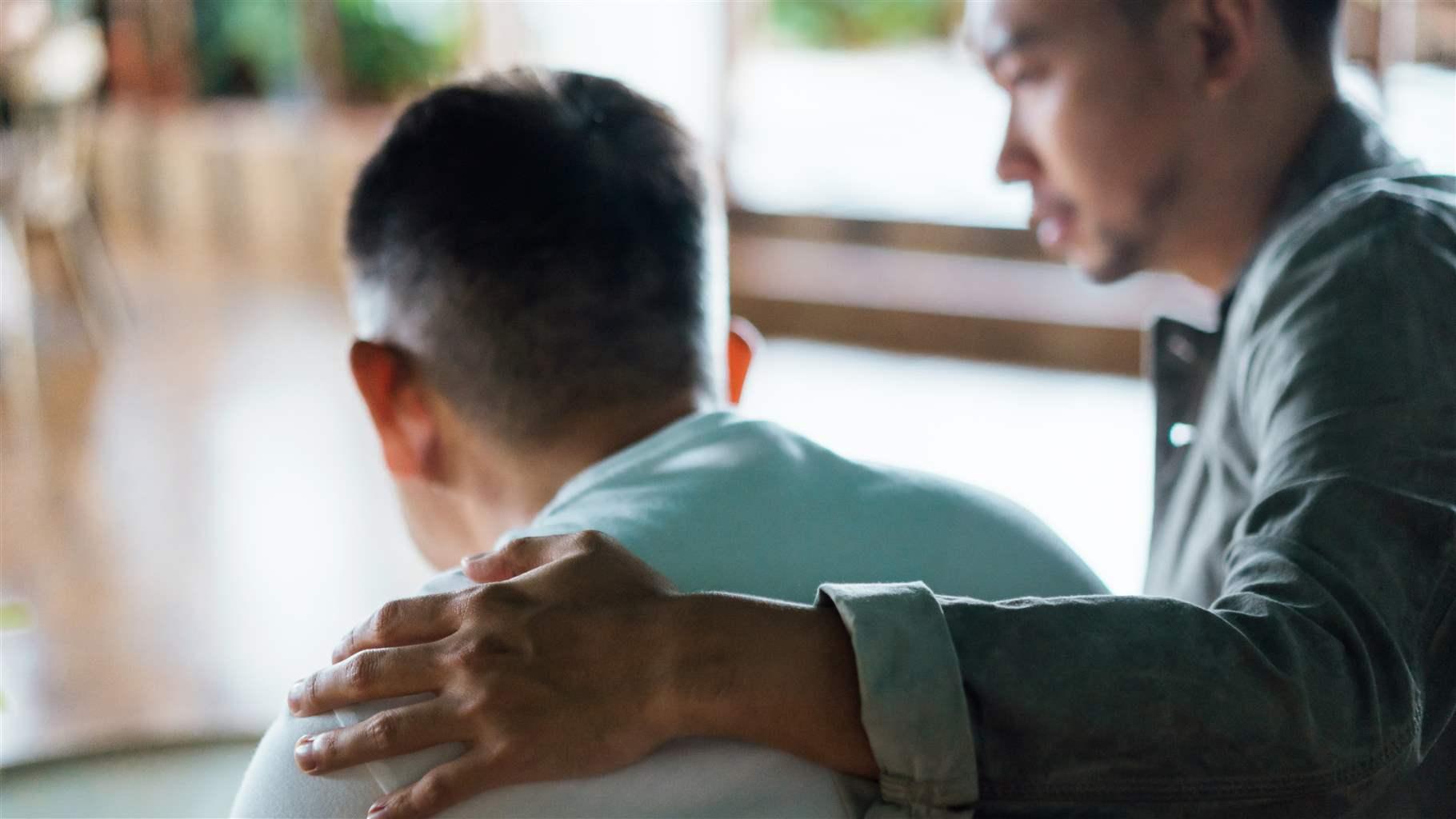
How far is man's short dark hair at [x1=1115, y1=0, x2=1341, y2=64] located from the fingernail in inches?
36.0

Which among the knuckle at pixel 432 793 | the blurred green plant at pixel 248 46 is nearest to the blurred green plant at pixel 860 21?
the blurred green plant at pixel 248 46

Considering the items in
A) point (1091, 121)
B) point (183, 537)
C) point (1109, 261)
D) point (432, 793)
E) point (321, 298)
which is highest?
point (1091, 121)

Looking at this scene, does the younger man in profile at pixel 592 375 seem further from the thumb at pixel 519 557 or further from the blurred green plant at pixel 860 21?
the blurred green plant at pixel 860 21

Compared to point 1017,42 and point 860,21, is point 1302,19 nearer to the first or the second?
point 1017,42

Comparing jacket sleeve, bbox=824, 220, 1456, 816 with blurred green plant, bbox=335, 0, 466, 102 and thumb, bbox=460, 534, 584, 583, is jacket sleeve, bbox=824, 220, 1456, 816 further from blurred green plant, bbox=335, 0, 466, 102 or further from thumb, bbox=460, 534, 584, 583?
blurred green plant, bbox=335, 0, 466, 102

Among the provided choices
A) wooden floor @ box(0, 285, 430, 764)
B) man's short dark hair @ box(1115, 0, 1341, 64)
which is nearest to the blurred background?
wooden floor @ box(0, 285, 430, 764)

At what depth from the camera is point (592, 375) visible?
965 mm

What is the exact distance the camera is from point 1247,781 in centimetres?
72

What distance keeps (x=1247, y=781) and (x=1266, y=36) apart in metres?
0.73

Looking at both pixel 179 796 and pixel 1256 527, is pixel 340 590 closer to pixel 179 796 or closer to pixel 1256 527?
pixel 179 796

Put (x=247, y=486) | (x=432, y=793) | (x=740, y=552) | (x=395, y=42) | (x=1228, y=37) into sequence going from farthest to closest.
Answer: (x=395, y=42)
(x=247, y=486)
(x=1228, y=37)
(x=740, y=552)
(x=432, y=793)

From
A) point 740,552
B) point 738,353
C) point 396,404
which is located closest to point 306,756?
point 740,552

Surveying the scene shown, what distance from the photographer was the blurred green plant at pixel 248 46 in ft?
24.9

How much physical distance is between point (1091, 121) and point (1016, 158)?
11 cm
